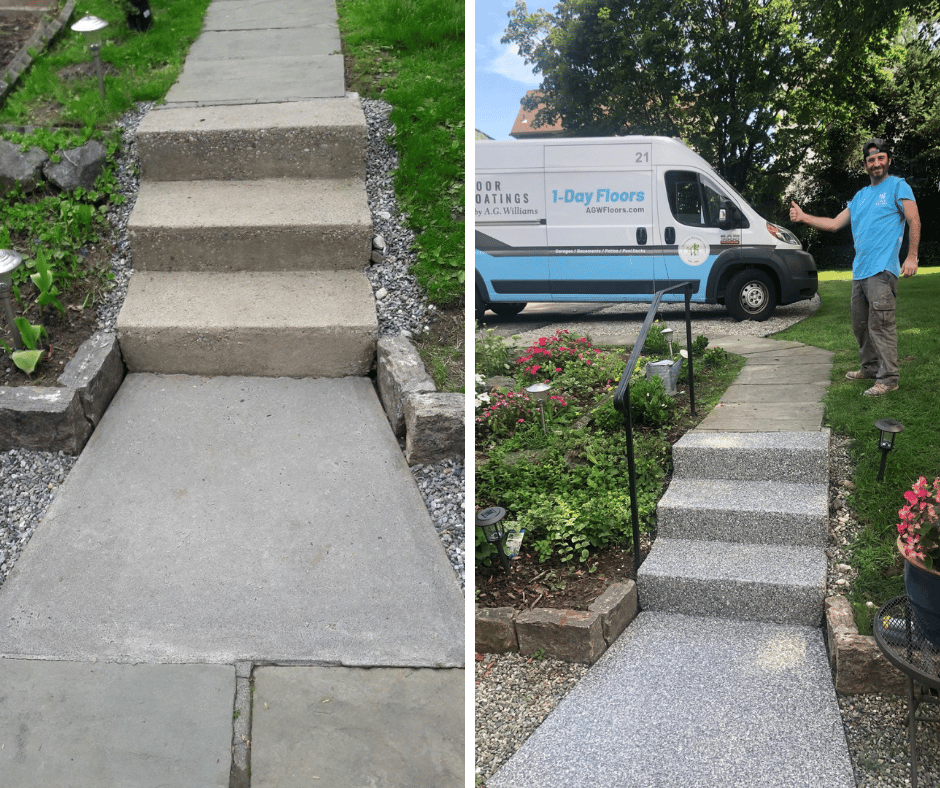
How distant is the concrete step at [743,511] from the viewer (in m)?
2.97

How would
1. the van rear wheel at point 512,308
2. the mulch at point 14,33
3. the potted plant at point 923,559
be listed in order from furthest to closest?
1. the mulch at point 14,33
2. the van rear wheel at point 512,308
3. the potted plant at point 923,559

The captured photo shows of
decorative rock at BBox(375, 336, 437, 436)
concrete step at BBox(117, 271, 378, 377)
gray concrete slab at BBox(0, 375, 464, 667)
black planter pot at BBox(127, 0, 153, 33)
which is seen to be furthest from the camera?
black planter pot at BBox(127, 0, 153, 33)

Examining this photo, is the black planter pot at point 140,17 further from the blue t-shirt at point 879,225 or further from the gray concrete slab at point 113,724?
the blue t-shirt at point 879,225

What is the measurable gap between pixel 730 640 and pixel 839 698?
1.29 feet

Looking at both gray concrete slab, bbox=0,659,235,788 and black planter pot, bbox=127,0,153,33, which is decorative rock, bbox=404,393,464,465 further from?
black planter pot, bbox=127,0,153,33

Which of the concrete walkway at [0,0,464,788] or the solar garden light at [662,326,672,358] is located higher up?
the solar garden light at [662,326,672,358]

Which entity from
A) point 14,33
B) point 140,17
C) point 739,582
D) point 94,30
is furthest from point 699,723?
point 14,33

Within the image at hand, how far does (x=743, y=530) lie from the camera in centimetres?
315

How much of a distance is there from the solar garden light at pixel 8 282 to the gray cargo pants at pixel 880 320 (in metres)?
3.07

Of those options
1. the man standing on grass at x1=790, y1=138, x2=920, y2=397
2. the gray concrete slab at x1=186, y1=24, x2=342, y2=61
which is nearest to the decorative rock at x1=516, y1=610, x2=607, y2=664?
the man standing on grass at x1=790, y1=138, x2=920, y2=397

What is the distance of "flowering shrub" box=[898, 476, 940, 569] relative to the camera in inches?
88.6

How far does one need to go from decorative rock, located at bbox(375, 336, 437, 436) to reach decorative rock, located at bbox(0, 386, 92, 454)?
114 centimetres

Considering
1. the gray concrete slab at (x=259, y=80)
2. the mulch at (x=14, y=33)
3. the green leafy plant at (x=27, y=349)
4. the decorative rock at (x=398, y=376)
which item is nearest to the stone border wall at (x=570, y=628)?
the decorative rock at (x=398, y=376)

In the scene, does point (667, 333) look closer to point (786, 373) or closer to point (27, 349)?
point (786, 373)
